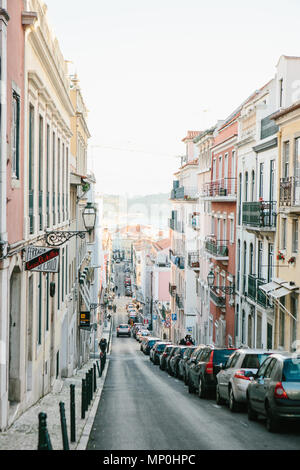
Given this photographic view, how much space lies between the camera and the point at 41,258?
44.4 feet

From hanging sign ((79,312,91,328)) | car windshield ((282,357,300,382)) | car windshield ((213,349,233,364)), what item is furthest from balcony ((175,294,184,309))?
car windshield ((282,357,300,382))

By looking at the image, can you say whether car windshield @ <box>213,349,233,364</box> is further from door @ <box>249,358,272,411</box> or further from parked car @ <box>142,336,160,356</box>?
parked car @ <box>142,336,160,356</box>

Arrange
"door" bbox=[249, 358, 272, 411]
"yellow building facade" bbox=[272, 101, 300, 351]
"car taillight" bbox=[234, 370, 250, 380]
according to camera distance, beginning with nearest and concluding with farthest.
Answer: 1. "door" bbox=[249, 358, 272, 411]
2. "car taillight" bbox=[234, 370, 250, 380]
3. "yellow building facade" bbox=[272, 101, 300, 351]

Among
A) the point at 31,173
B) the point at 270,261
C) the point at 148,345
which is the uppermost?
the point at 31,173

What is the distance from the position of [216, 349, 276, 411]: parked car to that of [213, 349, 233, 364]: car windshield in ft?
5.81

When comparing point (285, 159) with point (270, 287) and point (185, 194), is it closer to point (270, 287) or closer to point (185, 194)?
point (270, 287)

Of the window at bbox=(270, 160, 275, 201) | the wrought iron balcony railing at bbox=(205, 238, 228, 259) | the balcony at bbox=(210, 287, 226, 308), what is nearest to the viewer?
the window at bbox=(270, 160, 275, 201)

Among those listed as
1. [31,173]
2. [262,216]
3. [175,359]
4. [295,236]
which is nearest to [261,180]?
[262,216]

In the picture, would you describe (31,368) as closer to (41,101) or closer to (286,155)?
(41,101)

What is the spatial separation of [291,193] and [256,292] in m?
6.84

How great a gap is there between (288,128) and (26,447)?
1696 cm

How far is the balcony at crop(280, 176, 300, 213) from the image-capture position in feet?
73.6

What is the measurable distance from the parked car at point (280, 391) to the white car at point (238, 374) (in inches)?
59.3
